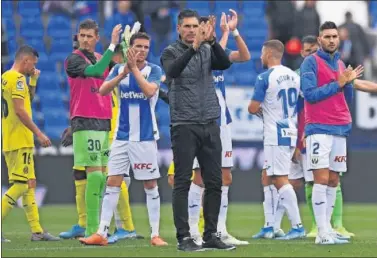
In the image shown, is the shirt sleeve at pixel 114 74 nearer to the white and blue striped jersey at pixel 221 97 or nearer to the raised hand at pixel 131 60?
the raised hand at pixel 131 60

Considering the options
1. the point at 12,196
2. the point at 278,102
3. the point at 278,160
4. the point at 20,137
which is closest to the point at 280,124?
the point at 278,102

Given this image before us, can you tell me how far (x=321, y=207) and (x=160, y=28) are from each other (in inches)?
437

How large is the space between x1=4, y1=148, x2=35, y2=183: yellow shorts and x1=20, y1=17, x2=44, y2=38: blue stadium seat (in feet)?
33.1

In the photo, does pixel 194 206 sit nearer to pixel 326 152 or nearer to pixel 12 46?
pixel 326 152

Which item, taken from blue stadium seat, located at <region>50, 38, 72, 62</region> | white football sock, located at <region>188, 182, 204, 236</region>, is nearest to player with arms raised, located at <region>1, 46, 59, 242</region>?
white football sock, located at <region>188, 182, 204, 236</region>

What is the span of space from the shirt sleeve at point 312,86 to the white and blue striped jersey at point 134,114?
5.14 feet

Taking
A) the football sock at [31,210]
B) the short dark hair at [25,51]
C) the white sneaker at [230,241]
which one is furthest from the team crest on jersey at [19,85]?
the white sneaker at [230,241]

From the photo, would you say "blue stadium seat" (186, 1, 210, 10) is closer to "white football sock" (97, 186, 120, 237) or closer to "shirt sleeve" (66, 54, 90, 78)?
"shirt sleeve" (66, 54, 90, 78)

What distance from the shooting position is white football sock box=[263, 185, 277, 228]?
13305 mm

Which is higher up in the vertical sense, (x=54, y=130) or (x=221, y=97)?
(x=221, y=97)

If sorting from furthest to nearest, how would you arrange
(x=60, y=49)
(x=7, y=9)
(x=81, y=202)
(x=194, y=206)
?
(x=7, y=9)
(x=60, y=49)
(x=81, y=202)
(x=194, y=206)

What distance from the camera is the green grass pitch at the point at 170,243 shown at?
10555 mm

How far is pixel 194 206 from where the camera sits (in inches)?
467

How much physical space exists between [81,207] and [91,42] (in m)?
2.03
